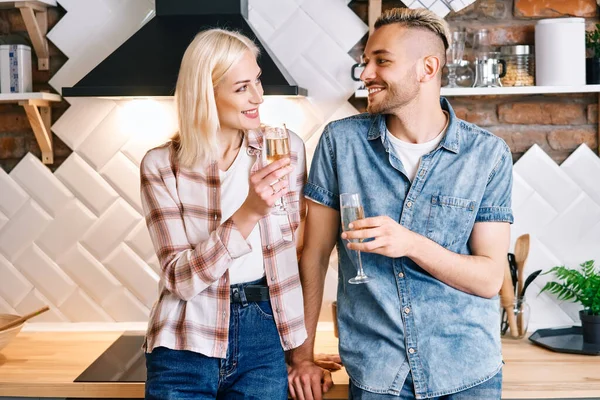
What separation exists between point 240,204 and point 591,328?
121 centimetres

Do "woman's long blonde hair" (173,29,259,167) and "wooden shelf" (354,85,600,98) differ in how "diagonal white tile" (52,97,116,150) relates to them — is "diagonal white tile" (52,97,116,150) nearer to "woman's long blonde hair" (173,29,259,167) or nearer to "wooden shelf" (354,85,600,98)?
"woman's long blonde hair" (173,29,259,167)

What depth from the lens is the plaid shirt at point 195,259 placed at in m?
1.94

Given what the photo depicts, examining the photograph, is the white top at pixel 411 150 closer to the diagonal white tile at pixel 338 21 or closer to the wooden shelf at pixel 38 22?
the diagonal white tile at pixel 338 21

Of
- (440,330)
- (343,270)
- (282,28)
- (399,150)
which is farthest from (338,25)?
(440,330)

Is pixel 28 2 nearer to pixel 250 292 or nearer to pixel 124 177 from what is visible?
pixel 124 177

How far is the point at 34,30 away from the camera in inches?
107

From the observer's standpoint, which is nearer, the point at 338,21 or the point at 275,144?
the point at 275,144

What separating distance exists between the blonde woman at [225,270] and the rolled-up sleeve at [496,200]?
1.64ft

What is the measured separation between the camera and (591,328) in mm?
2486

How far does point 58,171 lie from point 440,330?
5.14 ft

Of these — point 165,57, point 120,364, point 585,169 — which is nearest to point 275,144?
point 165,57

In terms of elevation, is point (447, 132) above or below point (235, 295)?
above

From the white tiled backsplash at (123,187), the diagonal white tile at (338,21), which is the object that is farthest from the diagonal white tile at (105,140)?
the diagonal white tile at (338,21)

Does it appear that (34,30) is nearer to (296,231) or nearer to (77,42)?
(77,42)
